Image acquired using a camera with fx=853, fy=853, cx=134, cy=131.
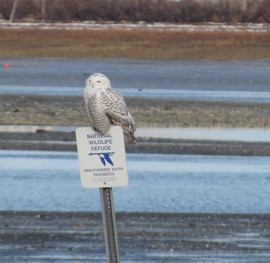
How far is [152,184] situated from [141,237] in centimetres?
262

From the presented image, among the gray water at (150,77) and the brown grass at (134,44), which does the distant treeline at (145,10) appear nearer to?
the brown grass at (134,44)

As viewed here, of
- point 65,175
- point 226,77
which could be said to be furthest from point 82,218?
point 226,77

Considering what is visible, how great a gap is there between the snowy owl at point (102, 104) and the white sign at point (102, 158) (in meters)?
0.14

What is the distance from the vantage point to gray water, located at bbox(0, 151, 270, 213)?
8938mm

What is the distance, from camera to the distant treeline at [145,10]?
4503 centimetres

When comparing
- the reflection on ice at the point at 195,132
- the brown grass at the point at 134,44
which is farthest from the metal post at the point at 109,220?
the brown grass at the point at 134,44

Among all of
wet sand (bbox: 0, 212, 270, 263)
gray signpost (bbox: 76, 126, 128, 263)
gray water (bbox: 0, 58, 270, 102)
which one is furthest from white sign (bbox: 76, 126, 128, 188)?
gray water (bbox: 0, 58, 270, 102)

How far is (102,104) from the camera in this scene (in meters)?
5.40

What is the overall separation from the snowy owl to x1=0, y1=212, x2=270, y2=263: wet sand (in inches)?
67.6

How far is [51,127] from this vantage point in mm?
14023

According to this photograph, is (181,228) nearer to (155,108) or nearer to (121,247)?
(121,247)

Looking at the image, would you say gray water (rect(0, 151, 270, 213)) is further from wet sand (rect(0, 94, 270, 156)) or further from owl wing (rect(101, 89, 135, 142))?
owl wing (rect(101, 89, 135, 142))

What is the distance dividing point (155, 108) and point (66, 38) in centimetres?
2313

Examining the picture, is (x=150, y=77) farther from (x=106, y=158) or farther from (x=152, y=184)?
(x=106, y=158)
